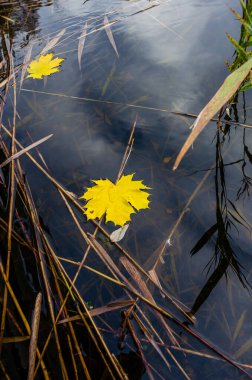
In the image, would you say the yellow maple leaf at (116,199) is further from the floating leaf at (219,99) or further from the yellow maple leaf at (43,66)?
the yellow maple leaf at (43,66)

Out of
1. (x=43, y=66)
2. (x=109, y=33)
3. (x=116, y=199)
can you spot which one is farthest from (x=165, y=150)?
(x=109, y=33)

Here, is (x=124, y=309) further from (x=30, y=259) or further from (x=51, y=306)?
(x=30, y=259)

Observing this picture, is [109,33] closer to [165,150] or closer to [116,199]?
[165,150]

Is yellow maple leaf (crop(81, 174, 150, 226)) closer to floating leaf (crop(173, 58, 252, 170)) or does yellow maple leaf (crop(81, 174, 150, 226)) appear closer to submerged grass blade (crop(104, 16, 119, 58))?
floating leaf (crop(173, 58, 252, 170))

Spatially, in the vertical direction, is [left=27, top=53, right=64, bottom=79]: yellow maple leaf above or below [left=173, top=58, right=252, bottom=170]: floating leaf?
above

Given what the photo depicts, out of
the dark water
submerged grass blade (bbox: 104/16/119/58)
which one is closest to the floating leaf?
the dark water
